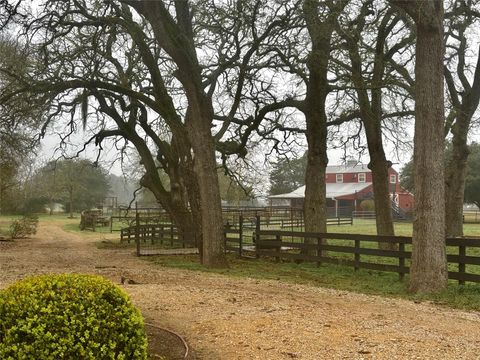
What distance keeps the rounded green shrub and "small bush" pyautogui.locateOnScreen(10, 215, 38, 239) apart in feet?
85.6

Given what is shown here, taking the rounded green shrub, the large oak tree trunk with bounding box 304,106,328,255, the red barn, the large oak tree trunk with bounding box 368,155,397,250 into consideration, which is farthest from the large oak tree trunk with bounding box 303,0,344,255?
the red barn

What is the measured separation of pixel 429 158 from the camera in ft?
32.6

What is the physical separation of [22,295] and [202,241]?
11.8 m

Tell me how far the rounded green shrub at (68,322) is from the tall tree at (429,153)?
7.19 meters

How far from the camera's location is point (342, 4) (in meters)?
11.5

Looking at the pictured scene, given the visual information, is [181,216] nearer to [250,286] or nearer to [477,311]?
[250,286]

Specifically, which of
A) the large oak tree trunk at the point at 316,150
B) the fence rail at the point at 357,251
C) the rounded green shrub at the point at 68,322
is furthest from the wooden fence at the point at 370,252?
the rounded green shrub at the point at 68,322

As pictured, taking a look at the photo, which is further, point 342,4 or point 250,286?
point 342,4

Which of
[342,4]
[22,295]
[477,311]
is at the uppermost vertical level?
[342,4]

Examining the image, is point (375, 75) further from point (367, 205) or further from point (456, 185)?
point (367, 205)

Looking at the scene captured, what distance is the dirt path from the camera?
18.4 feet

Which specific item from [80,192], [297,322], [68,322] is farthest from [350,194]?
[68,322]

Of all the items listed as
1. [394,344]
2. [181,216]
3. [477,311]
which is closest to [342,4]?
[477,311]

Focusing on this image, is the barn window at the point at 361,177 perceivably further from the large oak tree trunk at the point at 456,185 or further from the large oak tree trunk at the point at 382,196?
the large oak tree trunk at the point at 382,196
